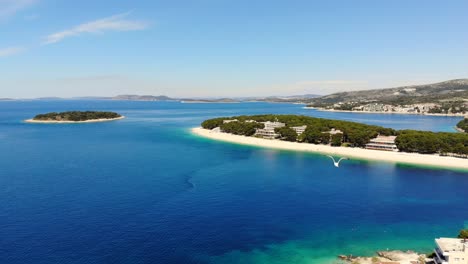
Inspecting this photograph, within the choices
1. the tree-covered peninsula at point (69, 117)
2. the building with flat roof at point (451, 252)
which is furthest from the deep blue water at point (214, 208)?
the tree-covered peninsula at point (69, 117)

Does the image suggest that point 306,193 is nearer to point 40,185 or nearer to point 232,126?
point 40,185

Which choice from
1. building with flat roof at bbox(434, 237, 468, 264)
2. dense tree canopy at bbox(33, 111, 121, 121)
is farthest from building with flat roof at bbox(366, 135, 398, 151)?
dense tree canopy at bbox(33, 111, 121, 121)

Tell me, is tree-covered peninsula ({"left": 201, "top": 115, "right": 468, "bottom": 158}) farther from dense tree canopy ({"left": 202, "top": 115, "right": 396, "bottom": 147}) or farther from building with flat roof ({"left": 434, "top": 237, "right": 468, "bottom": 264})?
building with flat roof ({"left": 434, "top": 237, "right": 468, "bottom": 264})

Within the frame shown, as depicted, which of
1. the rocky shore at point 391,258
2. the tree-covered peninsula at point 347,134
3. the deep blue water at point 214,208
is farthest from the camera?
the tree-covered peninsula at point 347,134

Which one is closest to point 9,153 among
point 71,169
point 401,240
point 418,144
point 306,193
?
point 71,169

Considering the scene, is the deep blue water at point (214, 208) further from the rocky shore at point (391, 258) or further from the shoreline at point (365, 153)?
the shoreline at point (365, 153)

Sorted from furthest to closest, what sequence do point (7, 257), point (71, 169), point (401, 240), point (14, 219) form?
point (71, 169) → point (14, 219) → point (401, 240) → point (7, 257)
